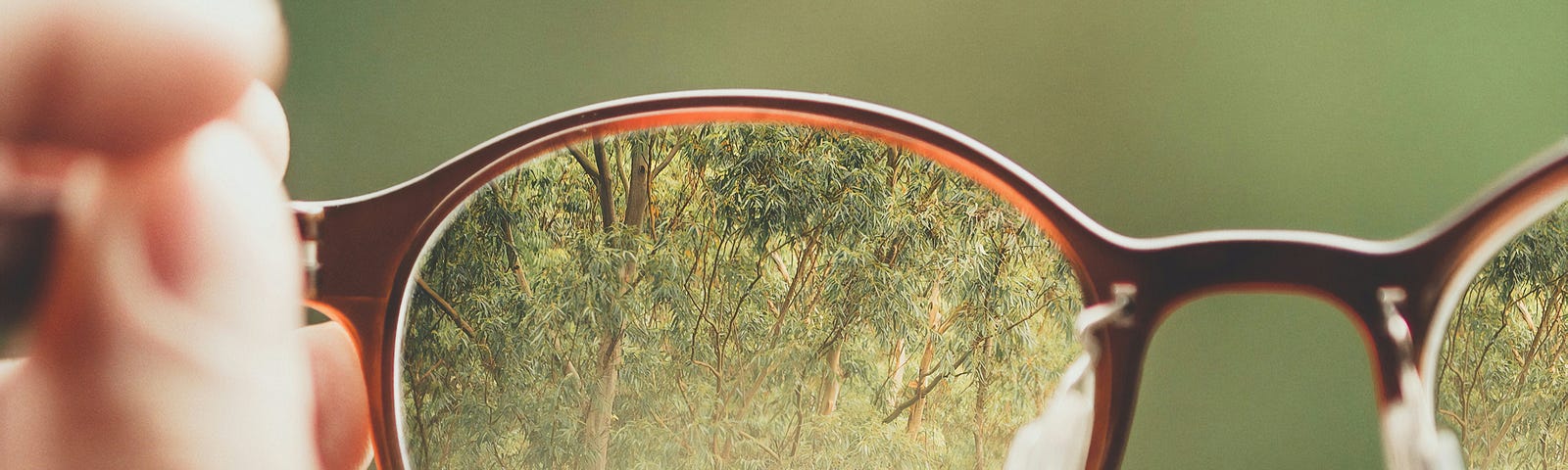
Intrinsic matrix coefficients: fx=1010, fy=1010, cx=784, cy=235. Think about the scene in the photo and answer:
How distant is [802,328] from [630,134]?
79 millimetres

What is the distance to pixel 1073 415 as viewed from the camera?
0.91 ft

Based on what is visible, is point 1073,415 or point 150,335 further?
point 1073,415

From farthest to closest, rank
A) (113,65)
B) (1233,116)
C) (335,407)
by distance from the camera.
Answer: (1233,116) < (335,407) < (113,65)

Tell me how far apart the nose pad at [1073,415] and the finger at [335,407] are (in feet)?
0.54

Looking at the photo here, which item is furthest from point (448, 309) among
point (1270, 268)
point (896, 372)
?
point (1270, 268)

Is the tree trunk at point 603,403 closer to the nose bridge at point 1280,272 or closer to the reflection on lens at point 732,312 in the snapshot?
the reflection on lens at point 732,312

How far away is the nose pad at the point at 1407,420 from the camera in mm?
254

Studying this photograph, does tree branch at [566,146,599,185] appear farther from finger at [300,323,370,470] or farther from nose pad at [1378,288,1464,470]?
nose pad at [1378,288,1464,470]

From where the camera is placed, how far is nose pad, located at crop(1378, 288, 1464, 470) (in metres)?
0.25

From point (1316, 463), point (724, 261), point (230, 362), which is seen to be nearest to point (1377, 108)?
point (1316, 463)

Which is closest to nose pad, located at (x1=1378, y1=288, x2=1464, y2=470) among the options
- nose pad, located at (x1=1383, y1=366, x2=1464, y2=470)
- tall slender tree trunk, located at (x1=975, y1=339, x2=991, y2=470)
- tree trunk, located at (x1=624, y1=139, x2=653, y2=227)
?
nose pad, located at (x1=1383, y1=366, x2=1464, y2=470)

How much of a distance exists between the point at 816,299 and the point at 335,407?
0.45 ft

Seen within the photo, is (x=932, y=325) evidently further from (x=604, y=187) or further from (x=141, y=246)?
(x=141, y=246)

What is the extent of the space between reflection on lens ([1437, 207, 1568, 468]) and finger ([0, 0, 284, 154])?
0.97ft
